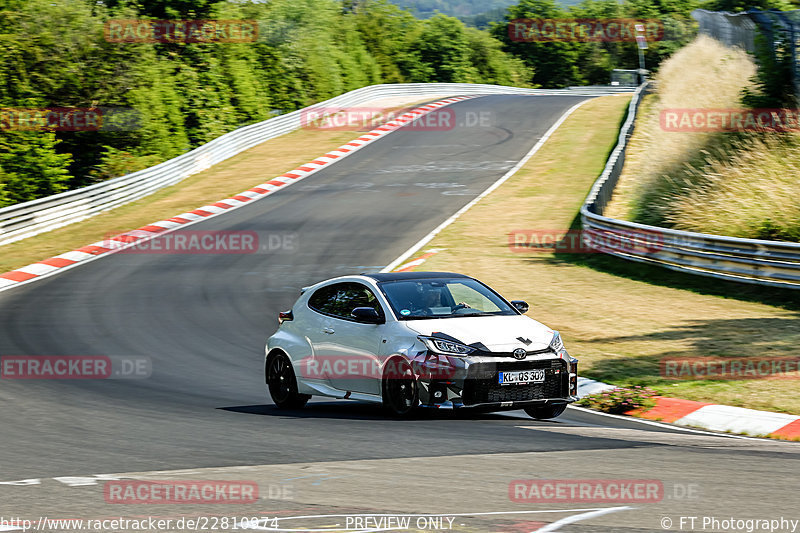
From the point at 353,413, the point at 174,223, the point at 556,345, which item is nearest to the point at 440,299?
the point at 556,345

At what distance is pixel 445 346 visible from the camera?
10.0m

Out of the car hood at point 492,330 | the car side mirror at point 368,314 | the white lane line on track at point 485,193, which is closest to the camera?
the car hood at point 492,330

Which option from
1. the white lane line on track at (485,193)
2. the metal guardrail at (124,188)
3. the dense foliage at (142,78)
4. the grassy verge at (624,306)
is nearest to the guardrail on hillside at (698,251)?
the grassy verge at (624,306)

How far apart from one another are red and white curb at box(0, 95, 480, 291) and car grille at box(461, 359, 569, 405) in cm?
1560

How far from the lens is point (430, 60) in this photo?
98812 mm

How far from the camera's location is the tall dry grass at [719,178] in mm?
21281

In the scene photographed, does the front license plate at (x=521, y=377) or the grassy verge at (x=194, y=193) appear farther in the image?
the grassy verge at (x=194, y=193)

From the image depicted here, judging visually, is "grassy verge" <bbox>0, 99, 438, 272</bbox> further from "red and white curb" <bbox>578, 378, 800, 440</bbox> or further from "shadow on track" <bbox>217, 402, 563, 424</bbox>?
"red and white curb" <bbox>578, 378, 800, 440</bbox>

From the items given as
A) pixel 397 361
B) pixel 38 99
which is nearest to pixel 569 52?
pixel 38 99

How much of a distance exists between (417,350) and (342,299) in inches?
69.3

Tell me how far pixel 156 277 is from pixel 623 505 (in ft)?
59.1

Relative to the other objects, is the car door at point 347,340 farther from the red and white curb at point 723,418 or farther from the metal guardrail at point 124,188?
the metal guardrail at point 124,188

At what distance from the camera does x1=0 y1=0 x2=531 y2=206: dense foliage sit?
3822 cm

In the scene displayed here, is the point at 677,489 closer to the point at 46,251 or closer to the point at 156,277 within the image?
the point at 156,277
